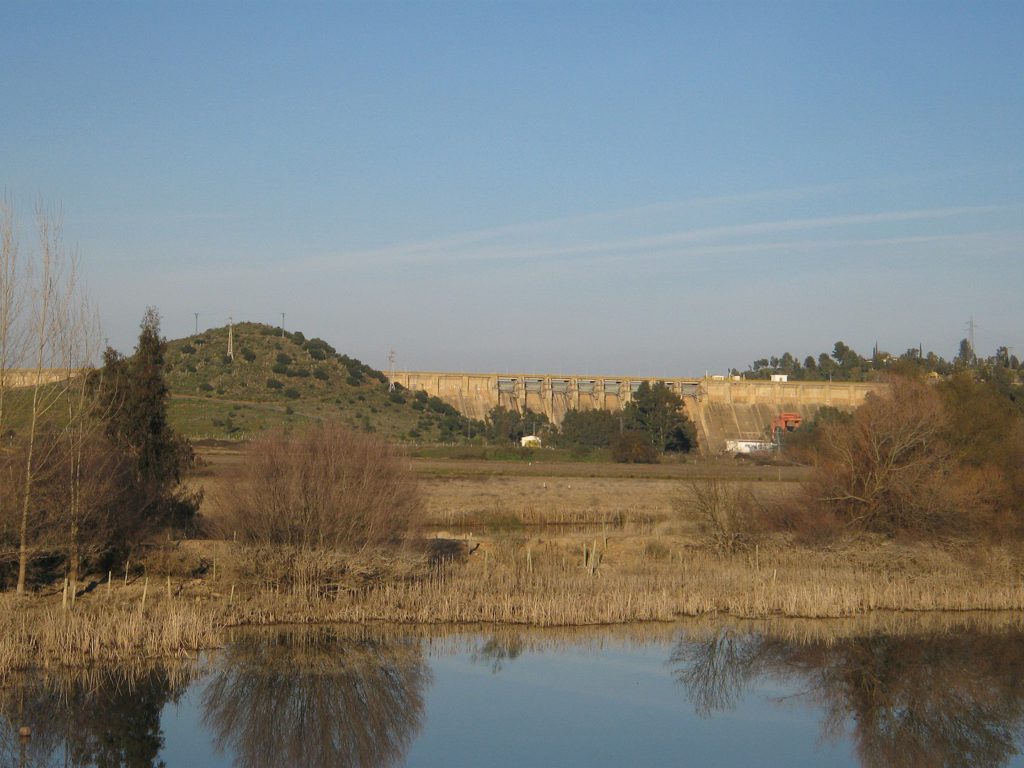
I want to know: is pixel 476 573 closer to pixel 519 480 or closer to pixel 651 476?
pixel 519 480

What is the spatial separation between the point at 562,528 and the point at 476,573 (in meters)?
15.2

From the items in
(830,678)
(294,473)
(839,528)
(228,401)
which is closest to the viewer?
(830,678)

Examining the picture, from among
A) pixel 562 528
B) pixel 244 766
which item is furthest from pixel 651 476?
pixel 244 766

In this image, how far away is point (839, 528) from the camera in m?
29.3

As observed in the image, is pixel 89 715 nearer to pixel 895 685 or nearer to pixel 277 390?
pixel 895 685

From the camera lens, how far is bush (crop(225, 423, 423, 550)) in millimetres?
22922

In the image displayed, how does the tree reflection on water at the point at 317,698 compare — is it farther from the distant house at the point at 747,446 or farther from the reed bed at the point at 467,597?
the distant house at the point at 747,446

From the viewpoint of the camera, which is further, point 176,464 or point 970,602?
point 176,464

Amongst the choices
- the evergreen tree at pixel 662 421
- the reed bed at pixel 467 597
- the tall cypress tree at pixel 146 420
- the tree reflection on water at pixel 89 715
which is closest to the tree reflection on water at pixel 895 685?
the reed bed at pixel 467 597

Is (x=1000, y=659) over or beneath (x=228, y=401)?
beneath

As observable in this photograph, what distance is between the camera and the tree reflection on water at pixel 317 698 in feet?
50.6

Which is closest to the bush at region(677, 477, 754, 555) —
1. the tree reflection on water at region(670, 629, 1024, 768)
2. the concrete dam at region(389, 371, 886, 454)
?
the tree reflection on water at region(670, 629, 1024, 768)

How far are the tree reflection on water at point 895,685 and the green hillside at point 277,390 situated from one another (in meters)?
48.9

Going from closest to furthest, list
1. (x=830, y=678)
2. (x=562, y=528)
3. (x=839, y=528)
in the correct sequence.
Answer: (x=830, y=678), (x=839, y=528), (x=562, y=528)
